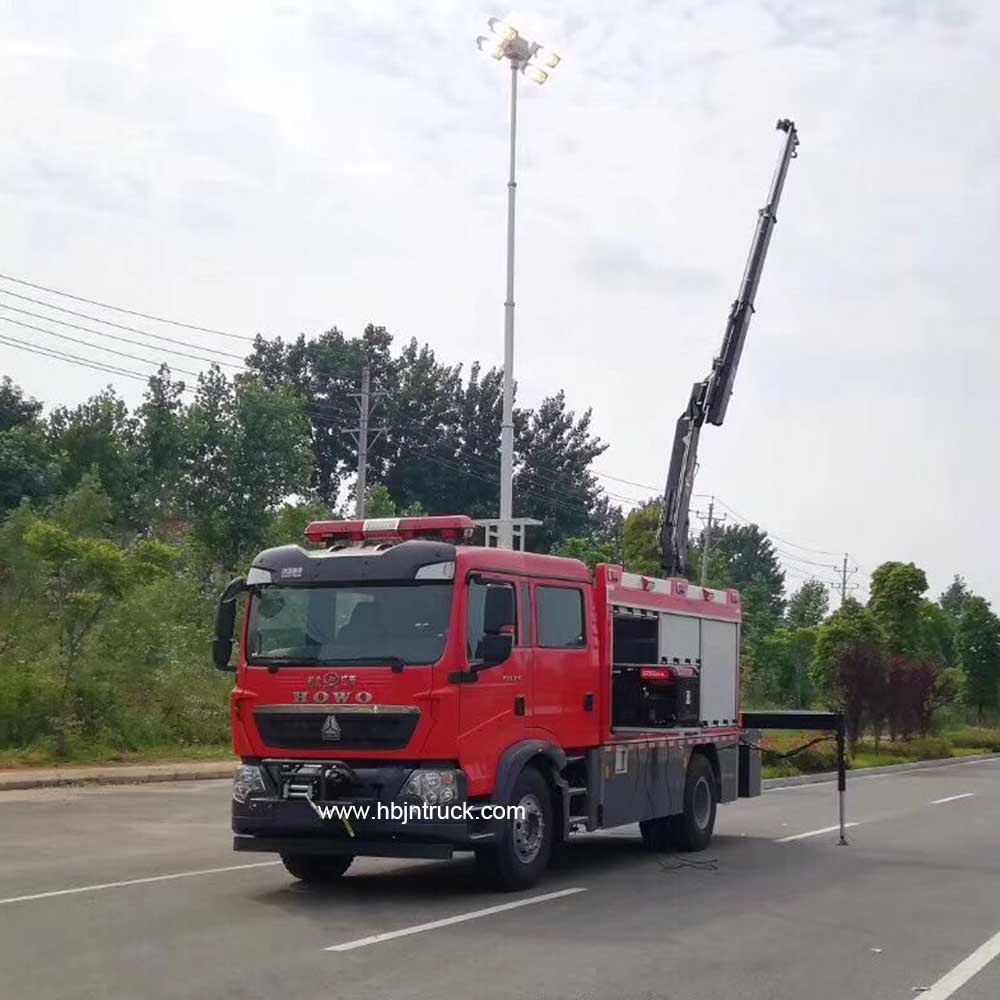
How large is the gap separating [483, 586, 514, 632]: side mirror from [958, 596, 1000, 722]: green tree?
46.4 metres

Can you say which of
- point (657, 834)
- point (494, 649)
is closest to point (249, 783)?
point (494, 649)

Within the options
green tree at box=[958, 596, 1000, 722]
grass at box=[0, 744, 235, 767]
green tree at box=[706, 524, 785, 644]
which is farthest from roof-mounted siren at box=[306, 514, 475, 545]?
green tree at box=[706, 524, 785, 644]

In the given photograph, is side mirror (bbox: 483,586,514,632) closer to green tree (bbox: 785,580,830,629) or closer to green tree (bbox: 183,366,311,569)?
green tree (bbox: 183,366,311,569)

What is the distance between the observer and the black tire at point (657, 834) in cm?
1459

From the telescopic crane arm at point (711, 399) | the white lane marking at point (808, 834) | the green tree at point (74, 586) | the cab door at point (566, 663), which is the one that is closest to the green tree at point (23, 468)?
the green tree at point (74, 586)

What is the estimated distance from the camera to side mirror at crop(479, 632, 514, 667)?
10930mm

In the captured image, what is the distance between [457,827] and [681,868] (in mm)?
3632

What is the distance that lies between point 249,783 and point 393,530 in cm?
236

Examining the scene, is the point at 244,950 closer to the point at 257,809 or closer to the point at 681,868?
the point at 257,809

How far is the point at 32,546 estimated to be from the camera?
2484cm

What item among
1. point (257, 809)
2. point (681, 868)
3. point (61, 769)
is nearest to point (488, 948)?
point (257, 809)

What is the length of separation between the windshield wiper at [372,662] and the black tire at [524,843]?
1381 millimetres

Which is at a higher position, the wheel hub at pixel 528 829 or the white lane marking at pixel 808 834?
the wheel hub at pixel 528 829

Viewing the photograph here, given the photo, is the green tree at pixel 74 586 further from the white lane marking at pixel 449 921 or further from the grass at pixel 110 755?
the white lane marking at pixel 449 921
